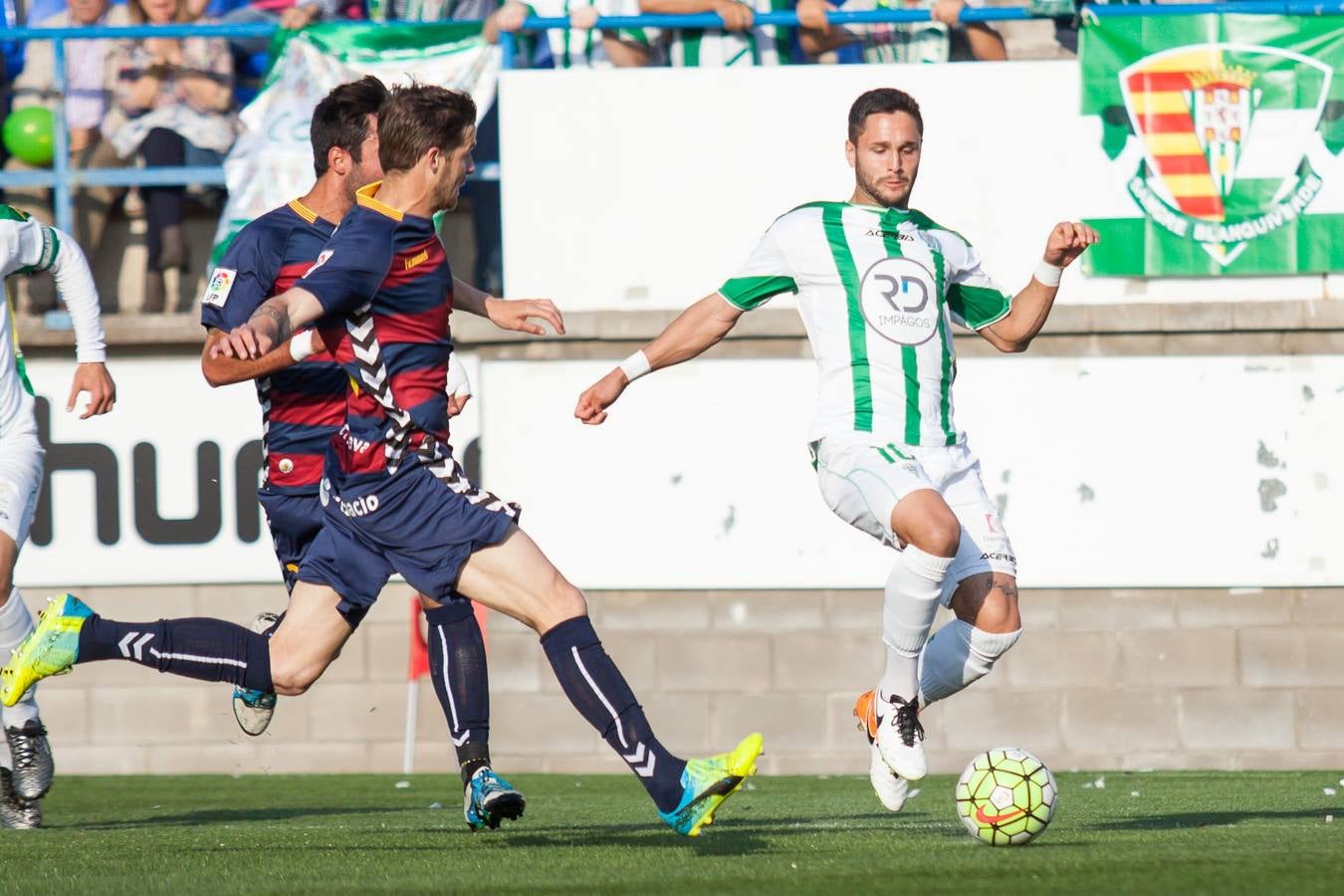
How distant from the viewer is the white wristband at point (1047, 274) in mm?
6238

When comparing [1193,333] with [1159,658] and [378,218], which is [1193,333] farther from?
[378,218]

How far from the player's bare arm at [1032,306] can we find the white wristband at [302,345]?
223cm

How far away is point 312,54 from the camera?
1079 cm

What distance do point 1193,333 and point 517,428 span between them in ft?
11.9

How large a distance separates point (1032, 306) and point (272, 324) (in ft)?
8.61

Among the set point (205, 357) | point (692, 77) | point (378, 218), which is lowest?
point (205, 357)

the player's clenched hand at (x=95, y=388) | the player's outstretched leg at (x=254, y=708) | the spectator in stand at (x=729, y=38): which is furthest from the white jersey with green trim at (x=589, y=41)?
the player's outstretched leg at (x=254, y=708)

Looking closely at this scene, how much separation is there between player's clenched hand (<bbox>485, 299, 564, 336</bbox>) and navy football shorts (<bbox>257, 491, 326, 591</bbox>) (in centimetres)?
112

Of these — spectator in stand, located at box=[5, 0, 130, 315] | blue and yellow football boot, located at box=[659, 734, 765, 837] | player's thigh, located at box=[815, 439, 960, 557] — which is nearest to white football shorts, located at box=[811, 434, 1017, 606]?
player's thigh, located at box=[815, 439, 960, 557]

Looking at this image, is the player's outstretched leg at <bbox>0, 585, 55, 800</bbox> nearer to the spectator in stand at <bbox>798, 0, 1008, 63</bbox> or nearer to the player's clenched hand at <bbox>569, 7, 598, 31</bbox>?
the player's clenched hand at <bbox>569, 7, 598, 31</bbox>

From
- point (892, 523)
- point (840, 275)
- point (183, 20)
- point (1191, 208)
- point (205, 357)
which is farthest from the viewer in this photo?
point (183, 20)

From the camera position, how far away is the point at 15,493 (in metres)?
6.82

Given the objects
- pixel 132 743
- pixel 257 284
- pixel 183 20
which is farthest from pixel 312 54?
pixel 257 284

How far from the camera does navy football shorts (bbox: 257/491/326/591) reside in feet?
21.9
